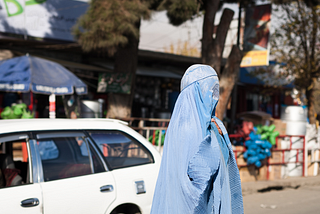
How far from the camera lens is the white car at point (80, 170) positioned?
2.77m

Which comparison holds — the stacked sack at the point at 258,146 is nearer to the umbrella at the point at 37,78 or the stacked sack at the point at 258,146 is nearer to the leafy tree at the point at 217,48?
the leafy tree at the point at 217,48

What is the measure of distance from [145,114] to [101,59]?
117 inches

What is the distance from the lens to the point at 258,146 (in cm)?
755

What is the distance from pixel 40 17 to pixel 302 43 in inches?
347

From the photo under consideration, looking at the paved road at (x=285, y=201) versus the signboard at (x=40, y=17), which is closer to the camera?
the paved road at (x=285, y=201)

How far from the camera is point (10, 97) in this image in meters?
10.1

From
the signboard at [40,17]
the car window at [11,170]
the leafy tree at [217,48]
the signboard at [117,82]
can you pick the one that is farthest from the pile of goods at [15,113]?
the leafy tree at [217,48]

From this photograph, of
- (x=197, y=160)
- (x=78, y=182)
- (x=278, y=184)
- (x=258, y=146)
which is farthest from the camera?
(x=278, y=184)

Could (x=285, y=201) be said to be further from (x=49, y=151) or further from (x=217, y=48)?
(x=49, y=151)

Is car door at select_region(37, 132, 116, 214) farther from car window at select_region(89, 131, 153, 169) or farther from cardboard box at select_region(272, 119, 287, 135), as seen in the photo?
cardboard box at select_region(272, 119, 287, 135)

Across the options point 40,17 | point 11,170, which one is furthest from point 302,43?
point 11,170

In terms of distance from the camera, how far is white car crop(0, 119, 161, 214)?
2.77 meters

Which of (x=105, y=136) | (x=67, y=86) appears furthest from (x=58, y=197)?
(x=67, y=86)

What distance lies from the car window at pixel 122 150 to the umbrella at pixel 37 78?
283 centimetres
